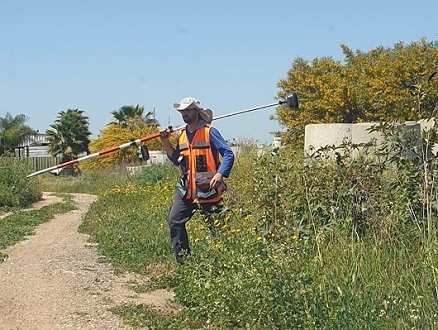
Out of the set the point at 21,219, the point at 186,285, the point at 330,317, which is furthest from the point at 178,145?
the point at 21,219

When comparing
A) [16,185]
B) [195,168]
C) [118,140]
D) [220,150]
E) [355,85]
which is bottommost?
[16,185]

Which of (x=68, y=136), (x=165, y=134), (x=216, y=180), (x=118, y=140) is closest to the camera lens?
(x=216, y=180)

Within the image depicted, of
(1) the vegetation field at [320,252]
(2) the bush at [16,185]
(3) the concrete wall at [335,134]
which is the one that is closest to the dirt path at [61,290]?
(1) the vegetation field at [320,252]

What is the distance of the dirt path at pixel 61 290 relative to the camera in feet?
19.7

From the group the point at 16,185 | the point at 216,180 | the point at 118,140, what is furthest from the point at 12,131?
the point at 216,180

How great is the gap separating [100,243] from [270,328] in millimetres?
5896

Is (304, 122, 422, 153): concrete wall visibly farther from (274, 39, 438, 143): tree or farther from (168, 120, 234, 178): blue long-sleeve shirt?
(274, 39, 438, 143): tree

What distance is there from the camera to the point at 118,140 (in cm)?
4550

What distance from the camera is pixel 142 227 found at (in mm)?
A: 10633

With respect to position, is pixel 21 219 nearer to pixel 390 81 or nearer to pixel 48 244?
pixel 48 244

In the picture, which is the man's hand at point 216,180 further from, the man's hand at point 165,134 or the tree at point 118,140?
the tree at point 118,140

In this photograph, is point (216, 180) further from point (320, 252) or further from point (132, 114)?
point (132, 114)

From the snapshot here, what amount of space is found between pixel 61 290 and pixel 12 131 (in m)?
56.1

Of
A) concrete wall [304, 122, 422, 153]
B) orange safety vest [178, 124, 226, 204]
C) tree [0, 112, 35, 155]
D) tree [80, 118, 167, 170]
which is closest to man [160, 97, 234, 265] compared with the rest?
orange safety vest [178, 124, 226, 204]
